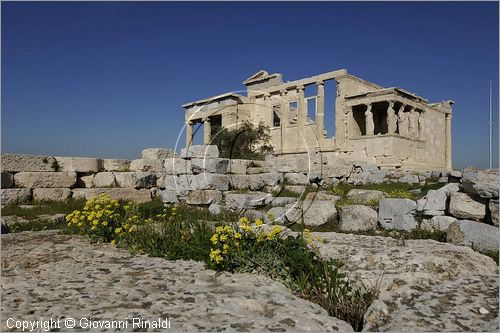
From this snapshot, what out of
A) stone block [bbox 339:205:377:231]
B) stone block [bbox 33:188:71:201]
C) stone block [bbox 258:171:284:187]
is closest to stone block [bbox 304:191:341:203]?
stone block [bbox 339:205:377:231]

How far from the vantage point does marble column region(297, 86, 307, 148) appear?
101 ft

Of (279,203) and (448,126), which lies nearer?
(279,203)

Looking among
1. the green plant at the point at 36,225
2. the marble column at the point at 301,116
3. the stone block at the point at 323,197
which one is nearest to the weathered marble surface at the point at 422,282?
the stone block at the point at 323,197

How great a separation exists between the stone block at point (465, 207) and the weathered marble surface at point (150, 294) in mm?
4041

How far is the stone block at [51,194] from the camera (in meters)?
10.6

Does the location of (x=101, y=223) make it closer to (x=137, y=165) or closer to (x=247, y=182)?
(x=247, y=182)

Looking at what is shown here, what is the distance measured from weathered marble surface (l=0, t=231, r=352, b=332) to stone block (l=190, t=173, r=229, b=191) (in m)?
5.50

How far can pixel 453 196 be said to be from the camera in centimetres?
643

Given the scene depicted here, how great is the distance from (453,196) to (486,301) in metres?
3.77

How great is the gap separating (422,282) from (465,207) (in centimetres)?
317

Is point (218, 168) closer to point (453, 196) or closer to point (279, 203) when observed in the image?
point (279, 203)

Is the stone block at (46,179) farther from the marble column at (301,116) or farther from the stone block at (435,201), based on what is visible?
the marble column at (301,116)

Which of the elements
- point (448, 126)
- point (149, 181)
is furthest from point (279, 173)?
point (448, 126)

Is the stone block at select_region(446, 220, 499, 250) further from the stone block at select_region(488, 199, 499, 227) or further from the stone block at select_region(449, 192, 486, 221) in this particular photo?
the stone block at select_region(449, 192, 486, 221)
